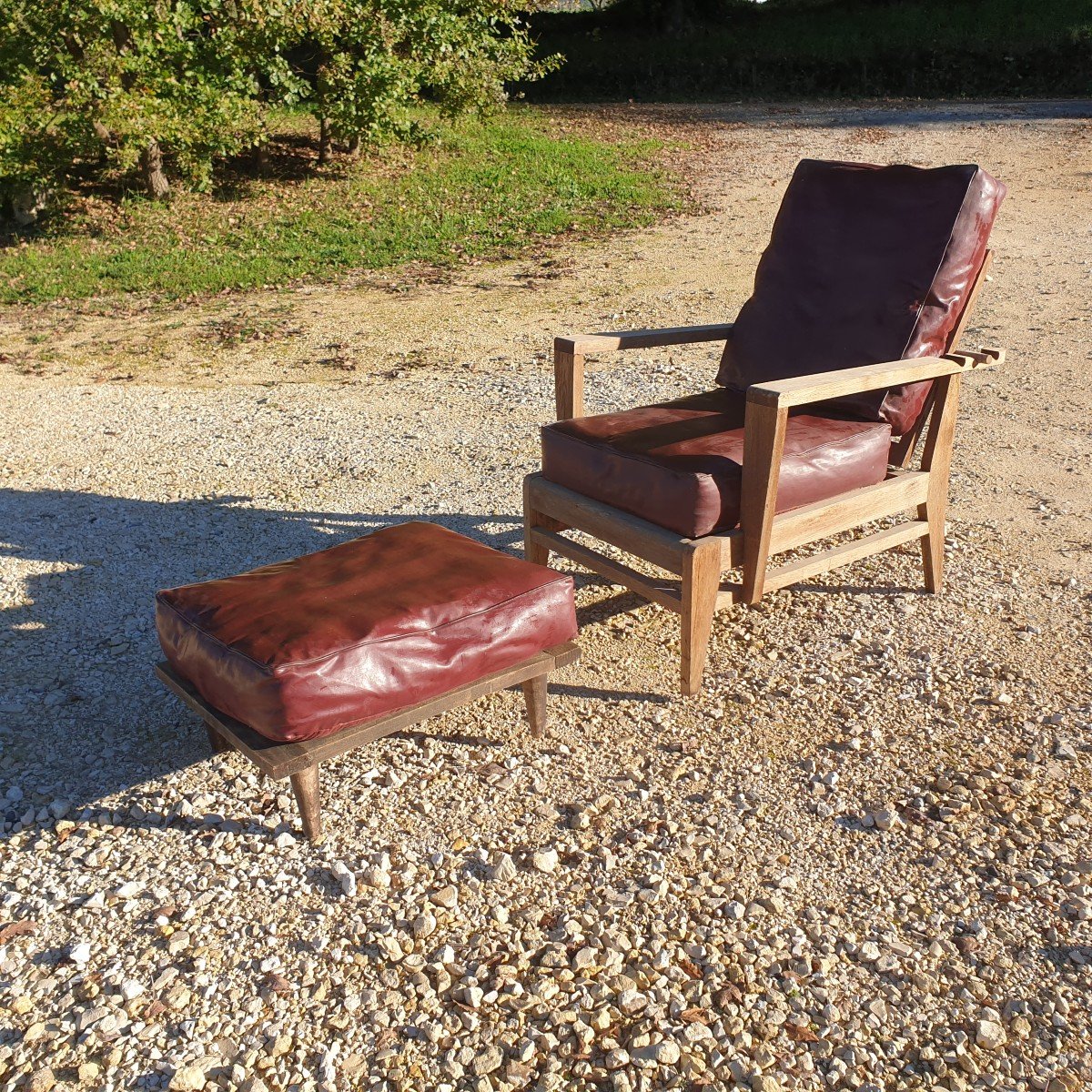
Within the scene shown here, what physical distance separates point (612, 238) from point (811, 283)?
624 cm

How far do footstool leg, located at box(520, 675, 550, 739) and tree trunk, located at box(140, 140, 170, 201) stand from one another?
912 cm

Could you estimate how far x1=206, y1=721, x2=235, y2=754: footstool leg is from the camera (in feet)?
9.91

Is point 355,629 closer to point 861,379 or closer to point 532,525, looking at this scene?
point 532,525

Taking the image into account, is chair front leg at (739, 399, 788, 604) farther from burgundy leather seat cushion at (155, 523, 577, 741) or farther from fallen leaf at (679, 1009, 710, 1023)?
fallen leaf at (679, 1009, 710, 1023)

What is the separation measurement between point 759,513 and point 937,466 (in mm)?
895

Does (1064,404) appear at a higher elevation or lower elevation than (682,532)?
lower

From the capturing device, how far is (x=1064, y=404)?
5.63m

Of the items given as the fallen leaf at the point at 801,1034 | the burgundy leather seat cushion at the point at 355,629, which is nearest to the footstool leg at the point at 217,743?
the burgundy leather seat cushion at the point at 355,629

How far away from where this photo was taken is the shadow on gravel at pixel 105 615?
3.04 meters

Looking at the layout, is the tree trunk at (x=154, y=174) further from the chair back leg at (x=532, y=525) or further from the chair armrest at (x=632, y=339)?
the chair back leg at (x=532, y=525)

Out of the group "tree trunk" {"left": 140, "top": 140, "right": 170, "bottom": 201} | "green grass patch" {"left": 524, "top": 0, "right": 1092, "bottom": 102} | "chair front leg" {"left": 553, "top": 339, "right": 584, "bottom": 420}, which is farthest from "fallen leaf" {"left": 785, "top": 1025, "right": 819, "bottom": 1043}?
"green grass patch" {"left": 524, "top": 0, "right": 1092, "bottom": 102}

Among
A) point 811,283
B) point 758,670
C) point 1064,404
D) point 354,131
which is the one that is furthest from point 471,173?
point 758,670

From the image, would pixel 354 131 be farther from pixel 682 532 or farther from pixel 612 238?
pixel 682 532

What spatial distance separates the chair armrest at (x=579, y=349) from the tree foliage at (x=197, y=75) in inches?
273
